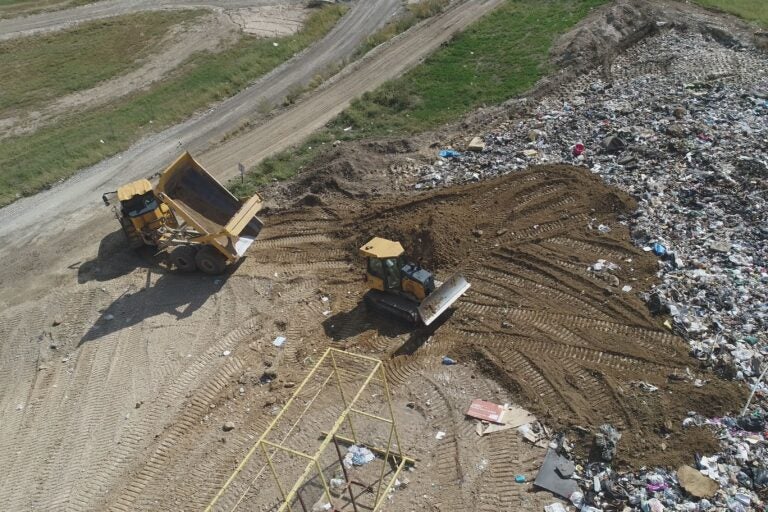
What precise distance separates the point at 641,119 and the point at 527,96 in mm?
4324

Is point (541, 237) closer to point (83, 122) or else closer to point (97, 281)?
point (97, 281)

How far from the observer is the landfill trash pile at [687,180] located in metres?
9.69

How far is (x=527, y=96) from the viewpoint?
21.4 metres

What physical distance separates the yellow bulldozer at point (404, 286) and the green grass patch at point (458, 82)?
24.0 ft

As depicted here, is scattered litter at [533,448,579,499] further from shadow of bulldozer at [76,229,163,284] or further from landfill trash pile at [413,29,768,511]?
shadow of bulldozer at [76,229,163,284]

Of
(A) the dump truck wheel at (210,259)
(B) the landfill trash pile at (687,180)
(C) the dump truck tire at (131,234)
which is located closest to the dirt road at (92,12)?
(B) the landfill trash pile at (687,180)

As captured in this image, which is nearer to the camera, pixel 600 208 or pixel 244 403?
pixel 244 403

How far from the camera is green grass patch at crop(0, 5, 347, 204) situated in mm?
21395

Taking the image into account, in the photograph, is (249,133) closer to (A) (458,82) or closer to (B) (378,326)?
(A) (458,82)

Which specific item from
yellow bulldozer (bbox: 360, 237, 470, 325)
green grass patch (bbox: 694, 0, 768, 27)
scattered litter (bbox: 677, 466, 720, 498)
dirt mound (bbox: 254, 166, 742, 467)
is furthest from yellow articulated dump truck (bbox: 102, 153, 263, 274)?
green grass patch (bbox: 694, 0, 768, 27)

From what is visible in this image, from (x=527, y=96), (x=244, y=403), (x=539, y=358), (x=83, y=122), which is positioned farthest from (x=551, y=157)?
(x=83, y=122)

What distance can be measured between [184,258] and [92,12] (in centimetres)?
3051

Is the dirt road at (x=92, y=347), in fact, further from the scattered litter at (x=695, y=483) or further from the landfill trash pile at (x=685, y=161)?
the scattered litter at (x=695, y=483)

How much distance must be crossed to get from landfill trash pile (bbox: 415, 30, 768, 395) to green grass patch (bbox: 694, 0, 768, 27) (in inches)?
129
